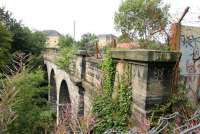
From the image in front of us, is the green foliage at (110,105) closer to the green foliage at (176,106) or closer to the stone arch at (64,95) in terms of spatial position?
the green foliage at (176,106)

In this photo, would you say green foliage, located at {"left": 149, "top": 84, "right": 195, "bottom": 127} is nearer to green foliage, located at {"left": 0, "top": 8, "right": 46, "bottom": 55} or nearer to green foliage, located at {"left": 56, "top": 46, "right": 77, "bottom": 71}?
green foliage, located at {"left": 56, "top": 46, "right": 77, "bottom": 71}

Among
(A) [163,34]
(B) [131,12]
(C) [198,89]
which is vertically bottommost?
→ (C) [198,89]

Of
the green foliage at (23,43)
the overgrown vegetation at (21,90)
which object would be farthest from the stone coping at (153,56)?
the green foliage at (23,43)

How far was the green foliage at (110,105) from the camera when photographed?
5.27m

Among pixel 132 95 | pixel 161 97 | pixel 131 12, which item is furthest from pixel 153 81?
pixel 131 12

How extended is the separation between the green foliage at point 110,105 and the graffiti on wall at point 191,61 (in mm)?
1039

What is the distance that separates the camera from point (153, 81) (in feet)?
15.1

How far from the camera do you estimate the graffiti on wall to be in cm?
512

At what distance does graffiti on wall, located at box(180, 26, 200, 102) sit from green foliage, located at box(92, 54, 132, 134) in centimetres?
104

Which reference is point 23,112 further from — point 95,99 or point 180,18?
point 180,18

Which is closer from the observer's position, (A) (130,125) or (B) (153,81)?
(B) (153,81)

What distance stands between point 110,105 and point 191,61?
174 centimetres

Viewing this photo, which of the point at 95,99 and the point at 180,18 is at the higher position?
the point at 180,18

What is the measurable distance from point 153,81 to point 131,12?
25783 millimetres
